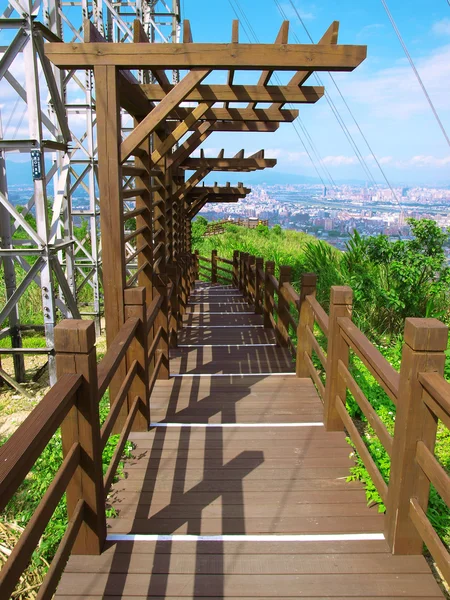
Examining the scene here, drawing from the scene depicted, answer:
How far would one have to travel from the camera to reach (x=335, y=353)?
134 inches

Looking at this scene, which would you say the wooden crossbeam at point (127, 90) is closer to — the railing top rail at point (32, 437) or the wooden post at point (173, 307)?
the wooden post at point (173, 307)

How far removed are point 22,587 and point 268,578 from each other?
4.49 ft

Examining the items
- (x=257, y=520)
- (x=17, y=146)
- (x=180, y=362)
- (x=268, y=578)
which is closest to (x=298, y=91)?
(x=180, y=362)

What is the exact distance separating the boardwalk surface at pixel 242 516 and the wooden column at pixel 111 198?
2.42ft

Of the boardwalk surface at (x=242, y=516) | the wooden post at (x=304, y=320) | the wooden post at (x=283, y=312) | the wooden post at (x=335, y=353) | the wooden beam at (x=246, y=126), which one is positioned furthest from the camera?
the wooden beam at (x=246, y=126)

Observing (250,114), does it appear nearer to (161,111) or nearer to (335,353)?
(161,111)

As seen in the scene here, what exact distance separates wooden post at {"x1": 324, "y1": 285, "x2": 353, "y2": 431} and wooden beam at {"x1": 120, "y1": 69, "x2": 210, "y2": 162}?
1.70 meters

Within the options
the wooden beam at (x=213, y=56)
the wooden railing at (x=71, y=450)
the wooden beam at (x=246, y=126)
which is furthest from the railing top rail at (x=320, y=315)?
the wooden beam at (x=246, y=126)

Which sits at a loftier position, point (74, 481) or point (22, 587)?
point (74, 481)

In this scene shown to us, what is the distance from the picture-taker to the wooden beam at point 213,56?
3385 mm

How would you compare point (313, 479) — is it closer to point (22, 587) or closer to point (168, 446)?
point (168, 446)

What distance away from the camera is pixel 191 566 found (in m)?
2.26

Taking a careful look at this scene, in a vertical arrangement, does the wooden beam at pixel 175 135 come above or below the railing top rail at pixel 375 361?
above

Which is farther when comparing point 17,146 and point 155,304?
point 17,146
